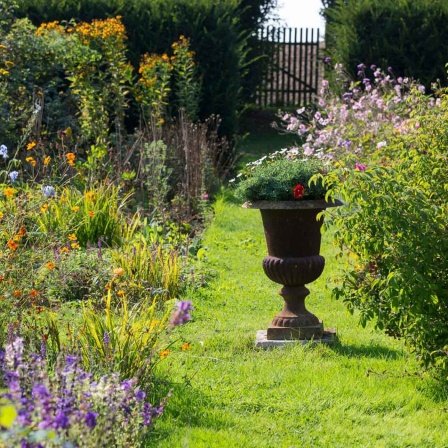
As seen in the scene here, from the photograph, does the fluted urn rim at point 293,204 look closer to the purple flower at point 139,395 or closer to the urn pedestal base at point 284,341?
the urn pedestal base at point 284,341

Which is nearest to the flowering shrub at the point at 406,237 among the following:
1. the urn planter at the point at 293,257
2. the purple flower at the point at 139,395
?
the urn planter at the point at 293,257

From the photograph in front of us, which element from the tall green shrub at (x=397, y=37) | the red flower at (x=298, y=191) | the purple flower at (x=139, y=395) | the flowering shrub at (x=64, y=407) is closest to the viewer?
the flowering shrub at (x=64, y=407)

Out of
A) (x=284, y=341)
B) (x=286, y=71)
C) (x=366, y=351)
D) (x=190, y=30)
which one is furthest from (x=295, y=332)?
(x=286, y=71)

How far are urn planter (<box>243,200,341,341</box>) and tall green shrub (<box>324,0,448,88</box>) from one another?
1006 cm

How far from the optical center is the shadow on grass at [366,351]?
5270mm

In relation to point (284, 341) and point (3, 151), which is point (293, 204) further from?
point (3, 151)

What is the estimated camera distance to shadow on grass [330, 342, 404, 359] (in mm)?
5270

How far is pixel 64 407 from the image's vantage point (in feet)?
9.33

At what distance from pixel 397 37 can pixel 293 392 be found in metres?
11.8

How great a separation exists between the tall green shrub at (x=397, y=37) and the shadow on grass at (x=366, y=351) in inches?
402

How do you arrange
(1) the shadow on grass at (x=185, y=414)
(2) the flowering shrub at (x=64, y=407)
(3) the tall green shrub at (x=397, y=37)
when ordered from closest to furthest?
(2) the flowering shrub at (x=64, y=407) < (1) the shadow on grass at (x=185, y=414) < (3) the tall green shrub at (x=397, y=37)

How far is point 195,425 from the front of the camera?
164 inches

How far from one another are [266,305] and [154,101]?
17.5 feet

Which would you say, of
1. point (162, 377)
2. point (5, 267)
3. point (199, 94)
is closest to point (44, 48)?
point (199, 94)
